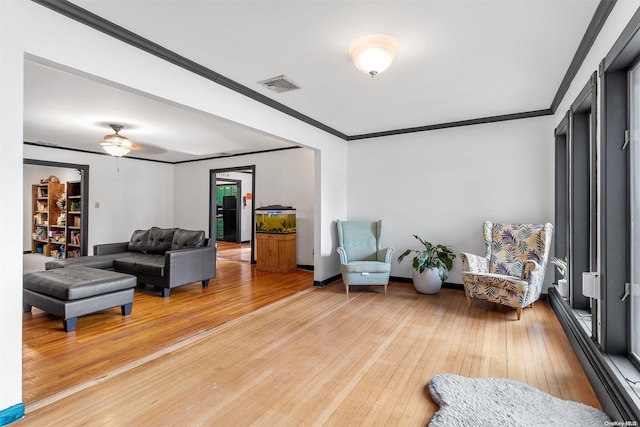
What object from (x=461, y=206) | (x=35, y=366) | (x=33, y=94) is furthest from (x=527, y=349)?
(x=33, y=94)

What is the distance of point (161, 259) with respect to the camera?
4836mm

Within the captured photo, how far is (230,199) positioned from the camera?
11.2 m

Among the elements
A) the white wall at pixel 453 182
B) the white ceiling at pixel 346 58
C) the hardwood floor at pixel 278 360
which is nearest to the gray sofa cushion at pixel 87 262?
the hardwood floor at pixel 278 360

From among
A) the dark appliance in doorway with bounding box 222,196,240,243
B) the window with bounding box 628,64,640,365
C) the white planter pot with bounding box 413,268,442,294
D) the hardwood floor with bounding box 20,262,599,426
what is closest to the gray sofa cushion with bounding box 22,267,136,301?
the hardwood floor with bounding box 20,262,599,426

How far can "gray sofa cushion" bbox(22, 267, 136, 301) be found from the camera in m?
3.22

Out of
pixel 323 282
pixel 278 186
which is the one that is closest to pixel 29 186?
pixel 278 186

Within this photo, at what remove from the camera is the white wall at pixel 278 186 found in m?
6.39

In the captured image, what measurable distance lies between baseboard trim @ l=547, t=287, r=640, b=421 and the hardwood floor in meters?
0.09

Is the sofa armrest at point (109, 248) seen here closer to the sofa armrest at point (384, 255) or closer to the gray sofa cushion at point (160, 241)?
the gray sofa cushion at point (160, 241)

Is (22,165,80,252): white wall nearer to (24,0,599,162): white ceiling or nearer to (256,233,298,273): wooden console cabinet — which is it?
(24,0,599,162): white ceiling

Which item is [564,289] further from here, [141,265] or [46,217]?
[46,217]

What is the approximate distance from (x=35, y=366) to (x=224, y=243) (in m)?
8.47

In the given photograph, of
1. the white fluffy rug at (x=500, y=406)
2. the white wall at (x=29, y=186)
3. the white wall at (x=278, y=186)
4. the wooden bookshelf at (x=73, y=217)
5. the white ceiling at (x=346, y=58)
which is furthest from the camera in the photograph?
the white wall at (x=29, y=186)

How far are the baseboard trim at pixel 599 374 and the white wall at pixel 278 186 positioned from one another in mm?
4256
